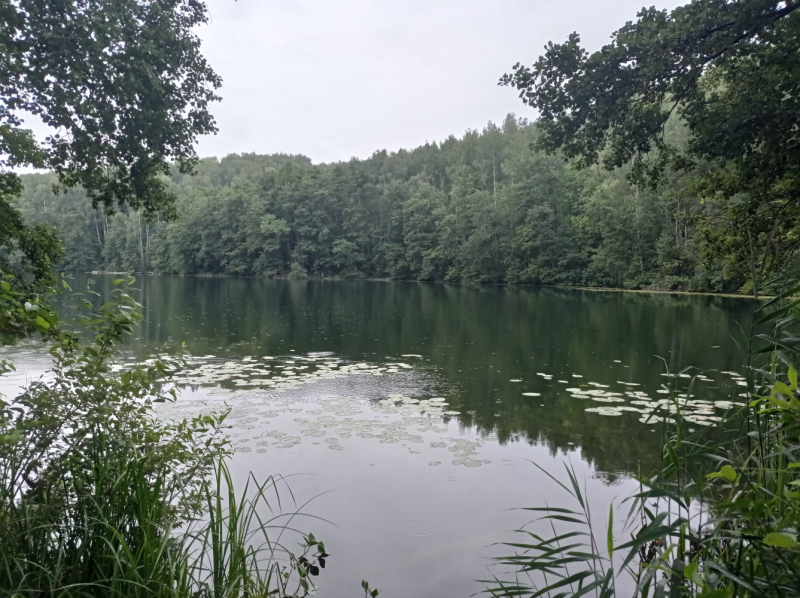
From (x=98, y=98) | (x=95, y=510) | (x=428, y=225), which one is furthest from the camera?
(x=428, y=225)

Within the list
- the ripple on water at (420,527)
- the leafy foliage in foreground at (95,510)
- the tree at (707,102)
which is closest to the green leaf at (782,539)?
the leafy foliage in foreground at (95,510)

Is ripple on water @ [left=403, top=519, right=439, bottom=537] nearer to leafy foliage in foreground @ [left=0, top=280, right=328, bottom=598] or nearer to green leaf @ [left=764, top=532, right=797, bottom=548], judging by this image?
leafy foliage in foreground @ [left=0, top=280, right=328, bottom=598]

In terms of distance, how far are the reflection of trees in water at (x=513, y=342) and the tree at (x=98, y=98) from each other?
19.3ft

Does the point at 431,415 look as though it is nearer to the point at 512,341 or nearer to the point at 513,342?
the point at 513,342

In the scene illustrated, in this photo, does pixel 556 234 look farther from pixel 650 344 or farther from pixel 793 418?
pixel 793 418

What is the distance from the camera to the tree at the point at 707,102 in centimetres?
643

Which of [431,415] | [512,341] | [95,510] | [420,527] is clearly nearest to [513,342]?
[512,341]

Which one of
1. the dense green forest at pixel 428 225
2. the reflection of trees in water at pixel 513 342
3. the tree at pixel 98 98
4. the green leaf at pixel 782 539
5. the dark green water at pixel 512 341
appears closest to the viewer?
the green leaf at pixel 782 539

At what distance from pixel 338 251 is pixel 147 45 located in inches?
2197

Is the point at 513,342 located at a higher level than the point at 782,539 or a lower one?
lower

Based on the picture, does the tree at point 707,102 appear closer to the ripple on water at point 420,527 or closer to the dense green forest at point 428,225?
the ripple on water at point 420,527

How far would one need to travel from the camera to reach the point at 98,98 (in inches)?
272

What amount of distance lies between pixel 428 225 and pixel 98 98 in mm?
52963

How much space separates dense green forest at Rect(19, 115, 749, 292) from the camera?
41.4 metres
